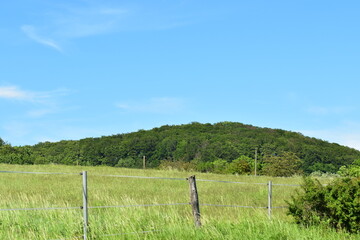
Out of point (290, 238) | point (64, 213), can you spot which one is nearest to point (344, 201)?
point (290, 238)

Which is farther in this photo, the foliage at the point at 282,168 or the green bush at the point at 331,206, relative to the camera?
the foliage at the point at 282,168

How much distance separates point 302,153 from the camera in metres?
75.2

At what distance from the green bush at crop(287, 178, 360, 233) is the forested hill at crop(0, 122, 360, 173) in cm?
5999

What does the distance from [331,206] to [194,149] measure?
66.7 m

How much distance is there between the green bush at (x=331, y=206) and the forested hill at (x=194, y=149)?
197 ft

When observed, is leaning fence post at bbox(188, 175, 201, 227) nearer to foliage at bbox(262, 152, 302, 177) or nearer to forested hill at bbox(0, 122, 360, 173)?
foliage at bbox(262, 152, 302, 177)

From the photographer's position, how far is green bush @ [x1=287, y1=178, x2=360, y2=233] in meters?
10.0

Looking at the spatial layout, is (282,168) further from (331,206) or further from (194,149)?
(331,206)

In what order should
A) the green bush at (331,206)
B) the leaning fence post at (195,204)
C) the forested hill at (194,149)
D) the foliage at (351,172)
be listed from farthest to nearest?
the forested hill at (194,149), the foliage at (351,172), the green bush at (331,206), the leaning fence post at (195,204)

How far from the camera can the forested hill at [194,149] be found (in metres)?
73.6

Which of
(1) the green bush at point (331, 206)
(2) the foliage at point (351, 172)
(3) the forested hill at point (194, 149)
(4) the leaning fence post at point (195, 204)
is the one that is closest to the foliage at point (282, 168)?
(3) the forested hill at point (194, 149)

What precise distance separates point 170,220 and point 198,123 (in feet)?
279

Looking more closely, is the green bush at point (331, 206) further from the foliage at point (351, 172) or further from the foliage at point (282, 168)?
the foliage at point (282, 168)

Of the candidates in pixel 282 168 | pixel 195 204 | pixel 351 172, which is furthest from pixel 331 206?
pixel 282 168
